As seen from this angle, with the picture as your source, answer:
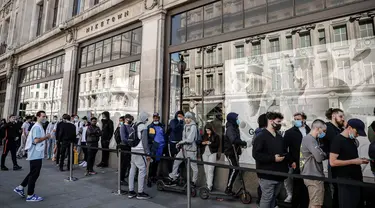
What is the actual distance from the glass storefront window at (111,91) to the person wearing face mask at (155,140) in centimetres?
287

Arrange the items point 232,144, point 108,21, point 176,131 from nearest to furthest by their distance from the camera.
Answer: point 232,144
point 176,131
point 108,21

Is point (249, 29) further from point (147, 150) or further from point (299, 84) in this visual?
point (147, 150)

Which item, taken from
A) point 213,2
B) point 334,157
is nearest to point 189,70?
point 213,2

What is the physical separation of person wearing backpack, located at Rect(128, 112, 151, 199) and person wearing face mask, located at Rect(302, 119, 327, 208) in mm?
3227

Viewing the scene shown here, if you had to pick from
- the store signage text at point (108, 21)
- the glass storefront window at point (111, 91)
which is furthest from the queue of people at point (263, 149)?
the store signage text at point (108, 21)

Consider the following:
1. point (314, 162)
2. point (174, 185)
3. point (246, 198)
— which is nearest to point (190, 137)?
point (174, 185)

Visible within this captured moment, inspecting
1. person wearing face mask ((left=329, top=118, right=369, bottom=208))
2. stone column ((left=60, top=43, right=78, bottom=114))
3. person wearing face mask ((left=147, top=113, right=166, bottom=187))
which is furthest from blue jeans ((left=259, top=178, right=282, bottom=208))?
stone column ((left=60, top=43, right=78, bottom=114))

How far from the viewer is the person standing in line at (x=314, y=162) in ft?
11.7

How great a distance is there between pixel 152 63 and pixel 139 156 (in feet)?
13.4

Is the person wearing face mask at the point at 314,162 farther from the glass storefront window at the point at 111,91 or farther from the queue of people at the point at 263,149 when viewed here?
the glass storefront window at the point at 111,91

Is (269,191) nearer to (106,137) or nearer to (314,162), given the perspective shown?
(314,162)

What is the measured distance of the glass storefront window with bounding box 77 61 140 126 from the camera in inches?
371

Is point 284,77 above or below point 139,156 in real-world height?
above

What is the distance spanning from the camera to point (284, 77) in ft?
25.2
